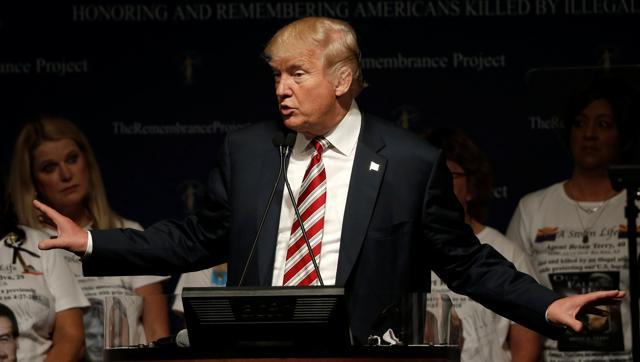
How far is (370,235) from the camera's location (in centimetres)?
379

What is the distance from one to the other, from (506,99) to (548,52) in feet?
1.03

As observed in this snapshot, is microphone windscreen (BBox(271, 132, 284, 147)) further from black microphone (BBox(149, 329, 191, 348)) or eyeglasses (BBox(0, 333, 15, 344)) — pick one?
eyeglasses (BBox(0, 333, 15, 344))

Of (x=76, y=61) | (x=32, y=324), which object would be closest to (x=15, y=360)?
(x=32, y=324)

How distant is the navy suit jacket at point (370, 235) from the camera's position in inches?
148

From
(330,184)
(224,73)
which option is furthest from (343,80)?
(224,73)

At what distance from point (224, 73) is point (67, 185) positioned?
1052mm

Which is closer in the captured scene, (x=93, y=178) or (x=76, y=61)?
(x=93, y=178)

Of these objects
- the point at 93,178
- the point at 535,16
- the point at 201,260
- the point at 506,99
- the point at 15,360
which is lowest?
the point at 15,360

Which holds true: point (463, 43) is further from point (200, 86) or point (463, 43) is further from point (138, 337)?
point (138, 337)

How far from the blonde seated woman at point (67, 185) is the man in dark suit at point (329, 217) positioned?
2.19 metres

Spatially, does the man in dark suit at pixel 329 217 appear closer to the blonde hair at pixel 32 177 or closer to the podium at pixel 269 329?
the podium at pixel 269 329

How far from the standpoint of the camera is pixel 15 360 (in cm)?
565

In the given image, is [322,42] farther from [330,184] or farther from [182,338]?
[182,338]

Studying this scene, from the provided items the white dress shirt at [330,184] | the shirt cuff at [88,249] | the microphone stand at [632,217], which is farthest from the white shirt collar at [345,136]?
the microphone stand at [632,217]
